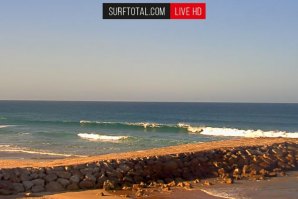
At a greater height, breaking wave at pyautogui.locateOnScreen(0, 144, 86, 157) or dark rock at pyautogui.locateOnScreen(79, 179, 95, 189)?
dark rock at pyautogui.locateOnScreen(79, 179, 95, 189)

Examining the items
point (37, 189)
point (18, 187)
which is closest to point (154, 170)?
point (37, 189)

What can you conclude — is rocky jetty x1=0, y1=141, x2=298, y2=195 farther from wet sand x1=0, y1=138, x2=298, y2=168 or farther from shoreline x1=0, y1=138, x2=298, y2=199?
wet sand x1=0, y1=138, x2=298, y2=168

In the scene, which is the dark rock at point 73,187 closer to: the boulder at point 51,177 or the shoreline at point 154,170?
the shoreline at point 154,170

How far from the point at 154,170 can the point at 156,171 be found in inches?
2.6

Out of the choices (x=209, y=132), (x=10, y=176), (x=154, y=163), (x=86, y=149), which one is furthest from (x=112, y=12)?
(x=209, y=132)

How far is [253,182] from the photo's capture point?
1402 cm

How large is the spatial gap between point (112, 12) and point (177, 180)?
5428mm

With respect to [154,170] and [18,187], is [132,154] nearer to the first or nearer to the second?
[154,170]

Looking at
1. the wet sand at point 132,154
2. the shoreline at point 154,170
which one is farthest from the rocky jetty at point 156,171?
the wet sand at point 132,154

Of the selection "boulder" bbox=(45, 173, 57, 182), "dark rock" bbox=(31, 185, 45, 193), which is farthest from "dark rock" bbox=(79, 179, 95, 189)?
"dark rock" bbox=(31, 185, 45, 193)

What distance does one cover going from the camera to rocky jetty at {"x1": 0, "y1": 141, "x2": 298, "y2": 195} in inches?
503

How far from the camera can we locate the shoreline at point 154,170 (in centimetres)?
1279

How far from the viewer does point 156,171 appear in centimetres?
1414

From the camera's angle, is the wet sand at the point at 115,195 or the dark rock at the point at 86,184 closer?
the wet sand at the point at 115,195
